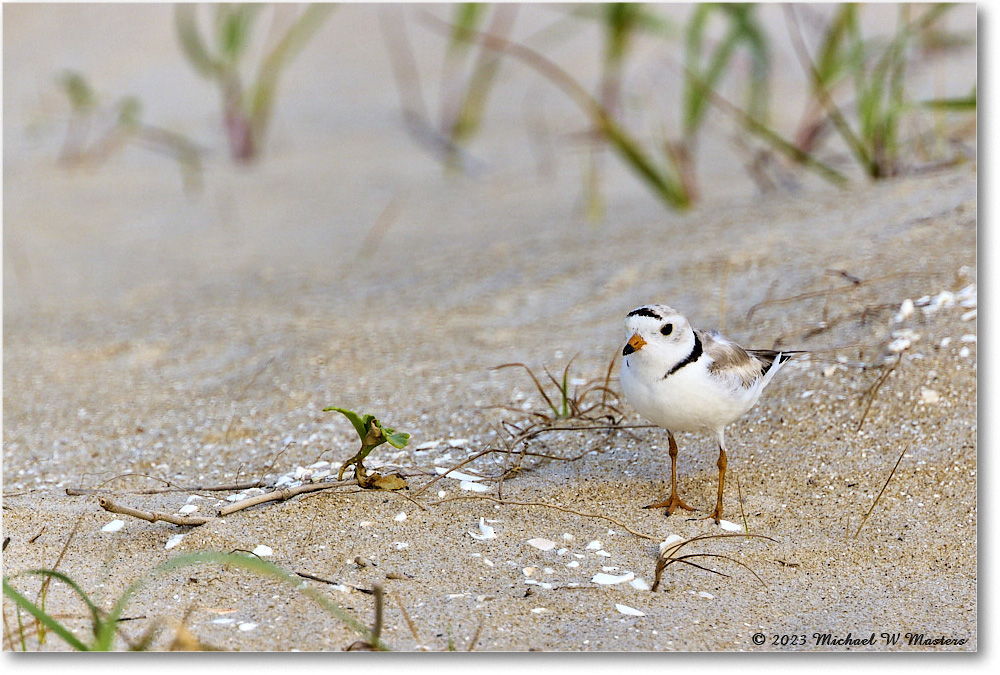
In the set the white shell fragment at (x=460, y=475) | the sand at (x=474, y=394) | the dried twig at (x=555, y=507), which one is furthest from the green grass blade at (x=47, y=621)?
the white shell fragment at (x=460, y=475)

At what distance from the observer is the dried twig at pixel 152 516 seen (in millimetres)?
2242

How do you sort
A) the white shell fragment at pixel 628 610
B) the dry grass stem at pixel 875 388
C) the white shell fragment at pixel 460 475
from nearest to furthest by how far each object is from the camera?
1. the white shell fragment at pixel 628 610
2. the white shell fragment at pixel 460 475
3. the dry grass stem at pixel 875 388

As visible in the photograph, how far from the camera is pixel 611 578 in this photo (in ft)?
7.43

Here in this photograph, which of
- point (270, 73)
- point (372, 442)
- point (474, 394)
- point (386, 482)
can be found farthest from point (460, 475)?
point (270, 73)

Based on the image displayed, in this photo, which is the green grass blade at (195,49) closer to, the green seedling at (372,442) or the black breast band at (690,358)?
the green seedling at (372,442)

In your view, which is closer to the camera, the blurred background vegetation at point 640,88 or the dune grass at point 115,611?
the dune grass at point 115,611

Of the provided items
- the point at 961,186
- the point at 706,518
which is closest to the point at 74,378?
the point at 706,518

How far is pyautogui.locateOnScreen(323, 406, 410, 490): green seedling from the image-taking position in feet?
7.73

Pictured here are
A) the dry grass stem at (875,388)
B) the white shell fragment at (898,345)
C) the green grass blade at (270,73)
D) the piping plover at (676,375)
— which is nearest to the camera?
the piping plover at (676,375)

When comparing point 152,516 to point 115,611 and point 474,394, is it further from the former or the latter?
point 474,394

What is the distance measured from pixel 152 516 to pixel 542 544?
88 cm

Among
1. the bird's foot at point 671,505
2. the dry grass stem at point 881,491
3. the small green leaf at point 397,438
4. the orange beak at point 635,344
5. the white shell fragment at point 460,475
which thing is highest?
the orange beak at point 635,344

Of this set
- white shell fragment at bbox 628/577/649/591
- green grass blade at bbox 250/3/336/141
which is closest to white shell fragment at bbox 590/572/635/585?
white shell fragment at bbox 628/577/649/591

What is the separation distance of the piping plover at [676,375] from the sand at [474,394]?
30 cm
